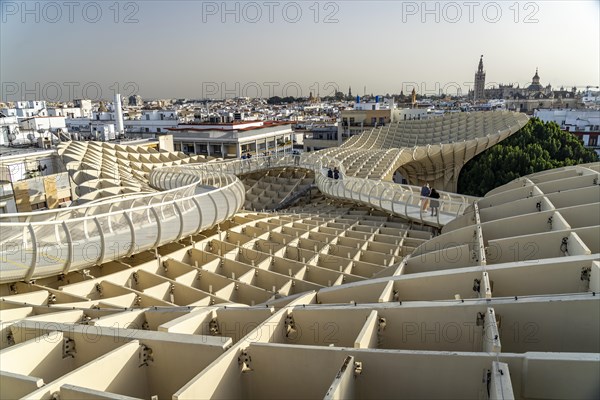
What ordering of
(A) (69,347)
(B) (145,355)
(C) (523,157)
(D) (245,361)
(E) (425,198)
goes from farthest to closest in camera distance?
(C) (523,157) → (E) (425,198) → (A) (69,347) → (B) (145,355) → (D) (245,361)

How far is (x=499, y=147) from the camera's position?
140 ft

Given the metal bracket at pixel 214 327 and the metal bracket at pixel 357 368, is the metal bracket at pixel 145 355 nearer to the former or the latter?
the metal bracket at pixel 214 327

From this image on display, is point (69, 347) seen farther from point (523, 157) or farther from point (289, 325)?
point (523, 157)

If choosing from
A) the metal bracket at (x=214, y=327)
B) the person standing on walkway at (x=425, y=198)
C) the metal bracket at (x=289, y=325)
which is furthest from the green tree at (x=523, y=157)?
the metal bracket at (x=214, y=327)

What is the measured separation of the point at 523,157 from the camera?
3878 cm

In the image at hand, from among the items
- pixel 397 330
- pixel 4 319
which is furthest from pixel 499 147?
pixel 4 319

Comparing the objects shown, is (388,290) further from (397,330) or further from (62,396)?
(62,396)

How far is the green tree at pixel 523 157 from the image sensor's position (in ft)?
126

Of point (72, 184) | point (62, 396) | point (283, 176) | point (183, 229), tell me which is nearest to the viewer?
point (62, 396)

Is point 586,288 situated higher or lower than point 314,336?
higher

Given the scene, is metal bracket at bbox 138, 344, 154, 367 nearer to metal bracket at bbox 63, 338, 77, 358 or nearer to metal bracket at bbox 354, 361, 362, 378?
metal bracket at bbox 63, 338, 77, 358

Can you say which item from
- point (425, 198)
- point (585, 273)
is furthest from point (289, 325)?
point (425, 198)

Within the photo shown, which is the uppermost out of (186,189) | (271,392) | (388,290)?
(186,189)

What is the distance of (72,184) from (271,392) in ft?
72.1
